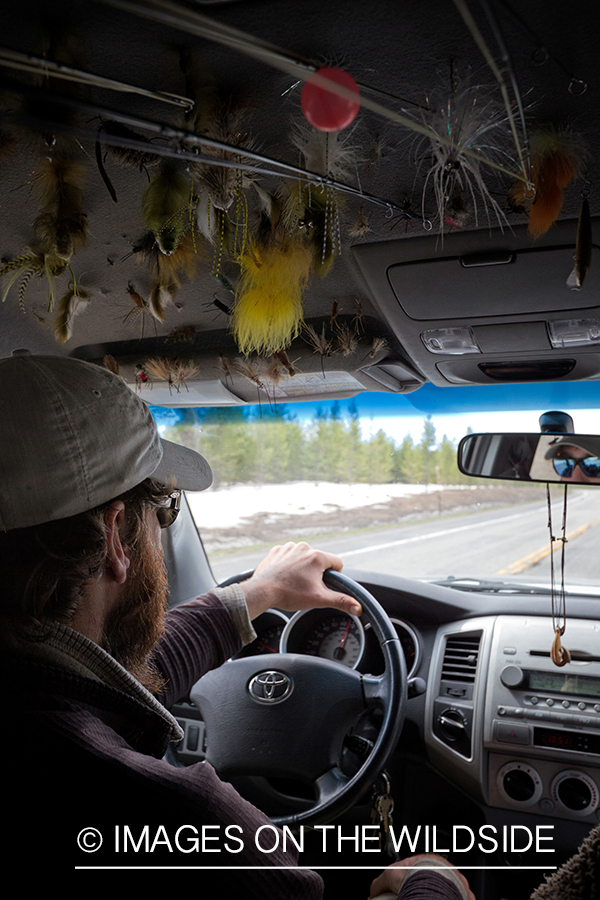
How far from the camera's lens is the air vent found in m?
2.71

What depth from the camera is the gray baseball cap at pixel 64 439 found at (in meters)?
1.23

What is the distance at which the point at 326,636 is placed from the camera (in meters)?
2.85

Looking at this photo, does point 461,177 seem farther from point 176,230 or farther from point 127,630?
point 127,630

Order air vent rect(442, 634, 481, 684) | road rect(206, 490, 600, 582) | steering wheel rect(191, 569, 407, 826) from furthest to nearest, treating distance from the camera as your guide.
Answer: road rect(206, 490, 600, 582) < air vent rect(442, 634, 481, 684) < steering wheel rect(191, 569, 407, 826)

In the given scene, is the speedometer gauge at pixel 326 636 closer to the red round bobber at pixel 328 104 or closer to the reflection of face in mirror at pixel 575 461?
the reflection of face in mirror at pixel 575 461

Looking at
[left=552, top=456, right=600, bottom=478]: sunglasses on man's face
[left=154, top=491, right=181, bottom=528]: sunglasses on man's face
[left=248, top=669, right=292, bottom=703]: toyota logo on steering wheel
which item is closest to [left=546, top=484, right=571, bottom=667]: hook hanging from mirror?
[left=552, top=456, right=600, bottom=478]: sunglasses on man's face

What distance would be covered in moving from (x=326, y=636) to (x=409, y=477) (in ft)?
3.44

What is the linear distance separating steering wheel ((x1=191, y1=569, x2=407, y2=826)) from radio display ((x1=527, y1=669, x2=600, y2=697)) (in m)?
0.70

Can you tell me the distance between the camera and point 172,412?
3285mm

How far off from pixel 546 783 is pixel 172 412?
7.83ft

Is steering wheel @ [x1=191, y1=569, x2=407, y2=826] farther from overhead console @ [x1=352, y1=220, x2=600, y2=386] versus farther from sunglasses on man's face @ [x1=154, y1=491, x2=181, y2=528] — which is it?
overhead console @ [x1=352, y1=220, x2=600, y2=386]

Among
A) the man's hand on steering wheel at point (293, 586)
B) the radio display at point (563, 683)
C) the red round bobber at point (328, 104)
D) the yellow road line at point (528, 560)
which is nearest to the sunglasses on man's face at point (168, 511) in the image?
the man's hand on steering wheel at point (293, 586)

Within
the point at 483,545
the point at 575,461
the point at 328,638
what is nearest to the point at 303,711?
the point at 328,638

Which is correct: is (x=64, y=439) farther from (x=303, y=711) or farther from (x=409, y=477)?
(x=409, y=477)
